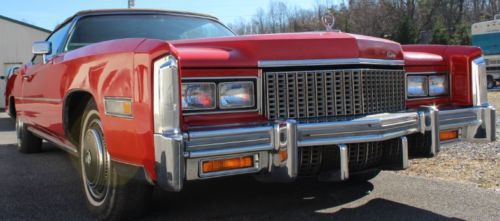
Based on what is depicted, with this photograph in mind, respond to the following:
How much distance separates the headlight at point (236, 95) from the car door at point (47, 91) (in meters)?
1.80

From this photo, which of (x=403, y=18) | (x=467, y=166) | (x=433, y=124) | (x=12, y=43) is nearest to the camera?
(x=433, y=124)

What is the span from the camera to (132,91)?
10.2 feet

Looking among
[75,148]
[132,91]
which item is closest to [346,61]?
[132,91]

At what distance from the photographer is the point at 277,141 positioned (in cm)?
310

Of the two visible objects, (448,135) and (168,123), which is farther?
(448,135)

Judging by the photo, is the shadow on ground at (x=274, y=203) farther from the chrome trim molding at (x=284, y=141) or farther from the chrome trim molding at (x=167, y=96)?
the chrome trim molding at (x=167, y=96)

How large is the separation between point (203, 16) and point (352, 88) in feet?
8.92

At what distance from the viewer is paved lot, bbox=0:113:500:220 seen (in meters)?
3.97

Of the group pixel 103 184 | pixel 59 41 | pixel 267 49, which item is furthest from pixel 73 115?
pixel 267 49

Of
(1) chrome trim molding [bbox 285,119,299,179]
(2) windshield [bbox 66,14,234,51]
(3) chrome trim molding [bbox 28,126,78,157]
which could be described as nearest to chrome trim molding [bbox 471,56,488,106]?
(1) chrome trim molding [bbox 285,119,299,179]

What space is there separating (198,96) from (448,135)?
2030mm

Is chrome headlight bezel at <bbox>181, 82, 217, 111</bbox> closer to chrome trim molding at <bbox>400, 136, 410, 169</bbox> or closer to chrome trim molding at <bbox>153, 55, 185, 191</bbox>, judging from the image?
chrome trim molding at <bbox>153, 55, 185, 191</bbox>

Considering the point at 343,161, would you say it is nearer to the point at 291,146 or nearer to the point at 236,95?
the point at 291,146

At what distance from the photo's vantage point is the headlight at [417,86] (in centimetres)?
412
